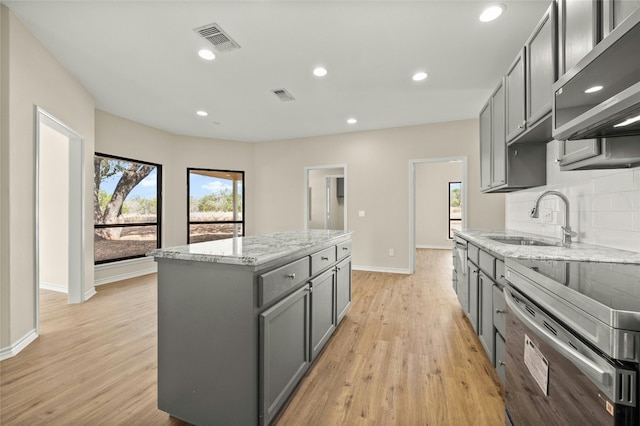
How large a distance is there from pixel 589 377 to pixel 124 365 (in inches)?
106

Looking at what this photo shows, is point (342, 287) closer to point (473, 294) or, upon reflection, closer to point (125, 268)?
point (473, 294)

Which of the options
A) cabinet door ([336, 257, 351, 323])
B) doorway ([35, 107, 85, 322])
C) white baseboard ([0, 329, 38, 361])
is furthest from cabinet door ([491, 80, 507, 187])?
doorway ([35, 107, 85, 322])

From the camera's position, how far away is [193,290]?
1464 mm

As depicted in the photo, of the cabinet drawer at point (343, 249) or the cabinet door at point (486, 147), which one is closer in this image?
the cabinet drawer at point (343, 249)

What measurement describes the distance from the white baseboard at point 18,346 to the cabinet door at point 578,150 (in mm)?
4160

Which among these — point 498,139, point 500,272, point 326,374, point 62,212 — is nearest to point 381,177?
point 498,139

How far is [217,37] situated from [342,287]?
2.58 meters

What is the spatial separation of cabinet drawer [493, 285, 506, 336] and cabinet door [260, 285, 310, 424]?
1.19m

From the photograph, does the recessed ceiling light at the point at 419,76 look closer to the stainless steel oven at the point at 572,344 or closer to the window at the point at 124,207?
the stainless steel oven at the point at 572,344

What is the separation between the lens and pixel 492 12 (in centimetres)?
221

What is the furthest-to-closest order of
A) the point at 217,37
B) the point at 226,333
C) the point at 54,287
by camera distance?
the point at 54,287, the point at 217,37, the point at 226,333

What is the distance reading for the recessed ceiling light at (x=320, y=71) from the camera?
10.2ft

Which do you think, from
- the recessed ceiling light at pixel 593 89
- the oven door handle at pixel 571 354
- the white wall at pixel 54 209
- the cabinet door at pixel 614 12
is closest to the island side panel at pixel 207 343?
the oven door handle at pixel 571 354

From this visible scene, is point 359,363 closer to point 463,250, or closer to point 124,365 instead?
point 463,250
